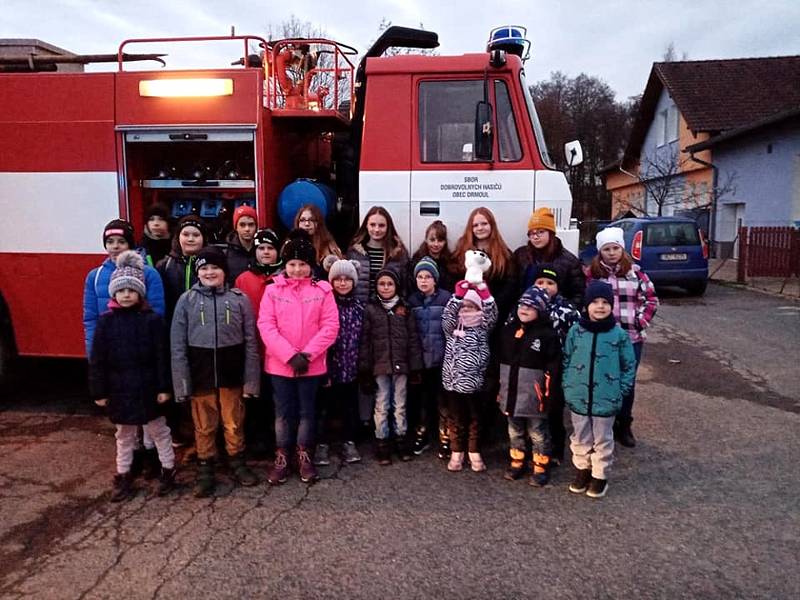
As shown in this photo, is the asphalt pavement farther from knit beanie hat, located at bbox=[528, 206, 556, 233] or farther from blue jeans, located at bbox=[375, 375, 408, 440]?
knit beanie hat, located at bbox=[528, 206, 556, 233]

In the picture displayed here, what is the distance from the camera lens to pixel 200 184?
17.6ft

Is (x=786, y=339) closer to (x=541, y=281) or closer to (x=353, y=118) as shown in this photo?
(x=541, y=281)

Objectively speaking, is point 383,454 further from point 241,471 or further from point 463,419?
point 241,471

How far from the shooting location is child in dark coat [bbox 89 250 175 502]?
13.1 ft

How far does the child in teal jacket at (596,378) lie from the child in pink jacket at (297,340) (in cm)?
160

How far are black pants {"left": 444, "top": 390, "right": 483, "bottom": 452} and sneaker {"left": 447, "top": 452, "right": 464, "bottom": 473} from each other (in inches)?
1.4

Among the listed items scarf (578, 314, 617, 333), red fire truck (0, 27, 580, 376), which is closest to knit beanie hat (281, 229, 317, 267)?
red fire truck (0, 27, 580, 376)

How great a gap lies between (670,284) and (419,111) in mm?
10028

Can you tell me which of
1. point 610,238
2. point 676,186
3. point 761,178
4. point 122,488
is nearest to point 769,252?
point 761,178

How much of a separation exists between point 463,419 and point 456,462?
0.31 metres

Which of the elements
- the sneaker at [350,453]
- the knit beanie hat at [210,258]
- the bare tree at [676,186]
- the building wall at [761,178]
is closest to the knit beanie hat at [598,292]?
the sneaker at [350,453]

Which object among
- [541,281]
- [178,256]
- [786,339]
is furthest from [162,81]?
[786,339]

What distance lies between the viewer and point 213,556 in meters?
3.44

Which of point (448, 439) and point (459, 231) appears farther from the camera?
point (459, 231)
